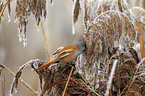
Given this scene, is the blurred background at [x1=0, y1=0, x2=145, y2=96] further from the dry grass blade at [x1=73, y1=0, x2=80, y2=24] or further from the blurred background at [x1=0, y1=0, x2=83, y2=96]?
the dry grass blade at [x1=73, y1=0, x2=80, y2=24]

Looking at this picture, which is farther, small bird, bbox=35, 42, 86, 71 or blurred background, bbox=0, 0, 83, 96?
blurred background, bbox=0, 0, 83, 96

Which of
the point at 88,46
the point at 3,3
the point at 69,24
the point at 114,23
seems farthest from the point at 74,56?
the point at 69,24

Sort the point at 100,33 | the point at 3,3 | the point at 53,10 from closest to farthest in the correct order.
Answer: the point at 100,33, the point at 3,3, the point at 53,10

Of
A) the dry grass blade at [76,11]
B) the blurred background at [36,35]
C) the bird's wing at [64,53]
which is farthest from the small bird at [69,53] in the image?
the blurred background at [36,35]

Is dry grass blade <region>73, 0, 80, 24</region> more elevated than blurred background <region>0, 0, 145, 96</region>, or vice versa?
dry grass blade <region>73, 0, 80, 24</region>

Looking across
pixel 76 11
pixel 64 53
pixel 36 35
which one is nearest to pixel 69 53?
pixel 64 53

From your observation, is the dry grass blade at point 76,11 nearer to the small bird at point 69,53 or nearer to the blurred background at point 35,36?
the small bird at point 69,53

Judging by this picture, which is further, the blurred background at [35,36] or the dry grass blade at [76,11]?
the blurred background at [35,36]

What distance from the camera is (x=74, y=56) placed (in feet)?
2.03

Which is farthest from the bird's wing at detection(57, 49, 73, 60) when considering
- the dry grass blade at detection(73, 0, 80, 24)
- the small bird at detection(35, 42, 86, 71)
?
the dry grass blade at detection(73, 0, 80, 24)

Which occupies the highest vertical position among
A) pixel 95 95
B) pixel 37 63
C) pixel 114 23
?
pixel 114 23

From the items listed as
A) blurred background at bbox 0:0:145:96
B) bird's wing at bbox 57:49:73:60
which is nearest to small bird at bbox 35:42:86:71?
bird's wing at bbox 57:49:73:60

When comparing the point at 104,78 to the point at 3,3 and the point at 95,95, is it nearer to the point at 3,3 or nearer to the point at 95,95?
the point at 95,95

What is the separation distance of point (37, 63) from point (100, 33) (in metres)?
0.24
